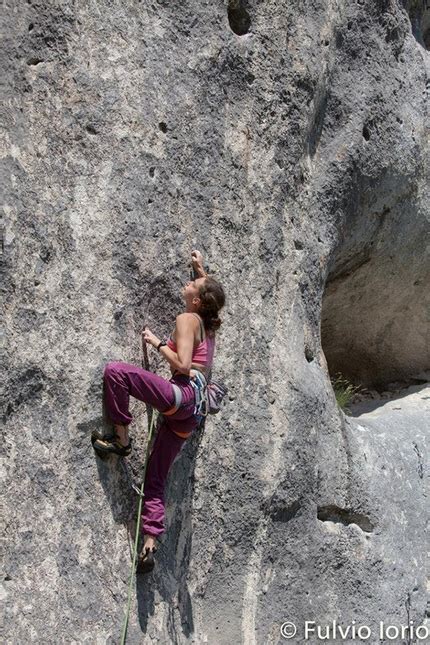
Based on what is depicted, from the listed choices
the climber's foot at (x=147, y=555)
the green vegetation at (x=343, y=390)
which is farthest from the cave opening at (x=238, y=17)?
the green vegetation at (x=343, y=390)

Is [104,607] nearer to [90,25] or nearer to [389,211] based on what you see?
→ [90,25]

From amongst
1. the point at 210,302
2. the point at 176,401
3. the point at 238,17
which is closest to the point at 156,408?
the point at 176,401

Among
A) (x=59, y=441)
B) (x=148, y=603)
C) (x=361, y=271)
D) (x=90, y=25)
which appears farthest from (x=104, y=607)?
(x=361, y=271)

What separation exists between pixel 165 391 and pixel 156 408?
8 centimetres

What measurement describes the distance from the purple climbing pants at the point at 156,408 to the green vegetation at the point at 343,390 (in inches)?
81.1

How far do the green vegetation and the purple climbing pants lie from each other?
2059 millimetres

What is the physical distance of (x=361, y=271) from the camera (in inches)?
198

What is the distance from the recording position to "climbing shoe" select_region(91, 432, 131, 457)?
316 centimetres

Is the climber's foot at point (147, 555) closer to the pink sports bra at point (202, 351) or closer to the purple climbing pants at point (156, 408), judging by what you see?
the purple climbing pants at point (156, 408)

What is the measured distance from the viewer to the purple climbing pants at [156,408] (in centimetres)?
312

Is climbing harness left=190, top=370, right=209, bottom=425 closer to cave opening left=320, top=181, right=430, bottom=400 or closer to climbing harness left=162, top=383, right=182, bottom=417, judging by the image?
climbing harness left=162, top=383, right=182, bottom=417

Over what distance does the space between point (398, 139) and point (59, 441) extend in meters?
2.62

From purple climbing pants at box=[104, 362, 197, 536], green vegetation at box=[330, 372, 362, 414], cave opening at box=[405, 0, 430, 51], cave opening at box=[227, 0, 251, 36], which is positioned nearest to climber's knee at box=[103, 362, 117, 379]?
purple climbing pants at box=[104, 362, 197, 536]

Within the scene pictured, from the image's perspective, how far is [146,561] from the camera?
126 inches
